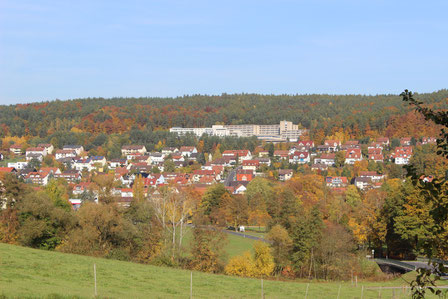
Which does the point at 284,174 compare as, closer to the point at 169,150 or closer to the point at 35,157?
the point at 169,150

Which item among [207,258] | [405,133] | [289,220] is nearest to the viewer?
[207,258]

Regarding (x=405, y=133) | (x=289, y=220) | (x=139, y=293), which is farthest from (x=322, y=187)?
(x=405, y=133)

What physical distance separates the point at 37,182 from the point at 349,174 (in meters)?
50.9

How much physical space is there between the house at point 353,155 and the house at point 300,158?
843cm

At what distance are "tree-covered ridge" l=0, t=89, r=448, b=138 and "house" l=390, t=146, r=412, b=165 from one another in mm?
17225

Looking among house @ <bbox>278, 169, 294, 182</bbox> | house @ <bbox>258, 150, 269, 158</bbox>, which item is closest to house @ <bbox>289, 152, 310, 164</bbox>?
house @ <bbox>258, 150, 269, 158</bbox>

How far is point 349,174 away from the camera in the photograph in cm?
8519

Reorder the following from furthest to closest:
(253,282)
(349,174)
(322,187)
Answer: (349,174)
(322,187)
(253,282)

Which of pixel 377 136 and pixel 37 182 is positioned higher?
pixel 377 136

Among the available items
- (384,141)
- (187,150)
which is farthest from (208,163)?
(384,141)

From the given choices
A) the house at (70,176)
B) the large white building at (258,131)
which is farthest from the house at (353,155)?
the house at (70,176)

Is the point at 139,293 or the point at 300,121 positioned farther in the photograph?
the point at 300,121

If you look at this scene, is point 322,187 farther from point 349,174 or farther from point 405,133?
point 405,133

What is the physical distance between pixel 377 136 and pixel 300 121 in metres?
38.4
